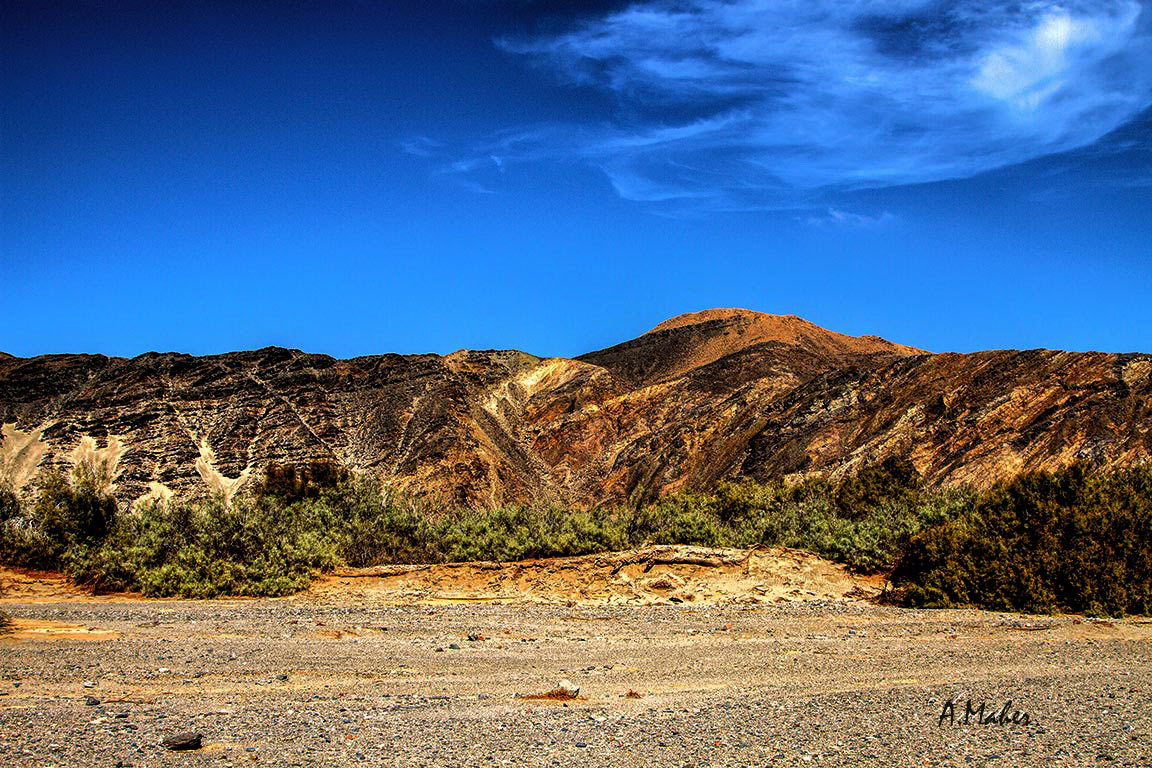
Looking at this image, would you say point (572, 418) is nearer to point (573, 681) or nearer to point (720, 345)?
point (720, 345)

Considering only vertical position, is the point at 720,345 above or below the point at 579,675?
above

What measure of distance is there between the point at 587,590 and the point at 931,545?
5223 millimetres

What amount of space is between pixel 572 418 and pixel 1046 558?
4457 cm

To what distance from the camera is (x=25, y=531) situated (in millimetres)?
18266

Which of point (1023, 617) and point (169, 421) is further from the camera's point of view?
point (169, 421)

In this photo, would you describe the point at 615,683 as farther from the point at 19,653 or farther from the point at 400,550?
the point at 400,550

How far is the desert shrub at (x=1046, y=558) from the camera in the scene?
13.5 meters

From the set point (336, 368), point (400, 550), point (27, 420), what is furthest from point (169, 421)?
point (400, 550)

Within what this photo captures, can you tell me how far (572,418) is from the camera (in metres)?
57.9
